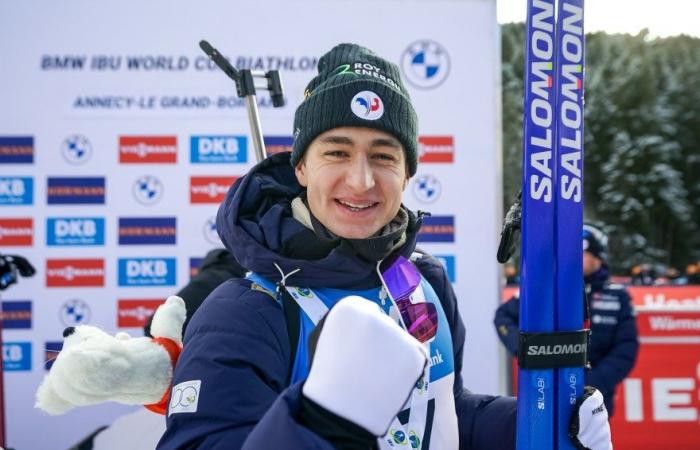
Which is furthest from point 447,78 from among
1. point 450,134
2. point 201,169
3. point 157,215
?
point 157,215

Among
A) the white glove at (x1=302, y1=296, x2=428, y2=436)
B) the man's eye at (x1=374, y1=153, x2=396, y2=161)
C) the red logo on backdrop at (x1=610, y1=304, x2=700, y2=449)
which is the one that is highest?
the man's eye at (x1=374, y1=153, x2=396, y2=161)

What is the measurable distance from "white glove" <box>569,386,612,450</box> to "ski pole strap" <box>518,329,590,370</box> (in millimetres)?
77

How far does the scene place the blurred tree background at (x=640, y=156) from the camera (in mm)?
25219

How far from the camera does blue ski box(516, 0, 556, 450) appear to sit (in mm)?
1353

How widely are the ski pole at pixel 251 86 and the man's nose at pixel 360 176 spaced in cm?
121

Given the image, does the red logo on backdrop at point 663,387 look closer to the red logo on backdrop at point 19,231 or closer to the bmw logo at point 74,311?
the bmw logo at point 74,311

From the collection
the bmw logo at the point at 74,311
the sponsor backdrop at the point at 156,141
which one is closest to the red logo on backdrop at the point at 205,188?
the sponsor backdrop at the point at 156,141

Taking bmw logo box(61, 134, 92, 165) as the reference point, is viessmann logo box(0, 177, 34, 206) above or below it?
below

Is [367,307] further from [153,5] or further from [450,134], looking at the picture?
[153,5]

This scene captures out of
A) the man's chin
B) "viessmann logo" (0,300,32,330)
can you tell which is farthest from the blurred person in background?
the man's chin

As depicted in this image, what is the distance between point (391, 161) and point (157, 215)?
2.51 metres

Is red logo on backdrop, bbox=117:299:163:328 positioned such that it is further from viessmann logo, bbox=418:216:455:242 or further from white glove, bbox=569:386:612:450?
white glove, bbox=569:386:612:450

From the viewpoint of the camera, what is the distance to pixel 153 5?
11.9ft

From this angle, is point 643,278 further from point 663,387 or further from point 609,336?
point 609,336
